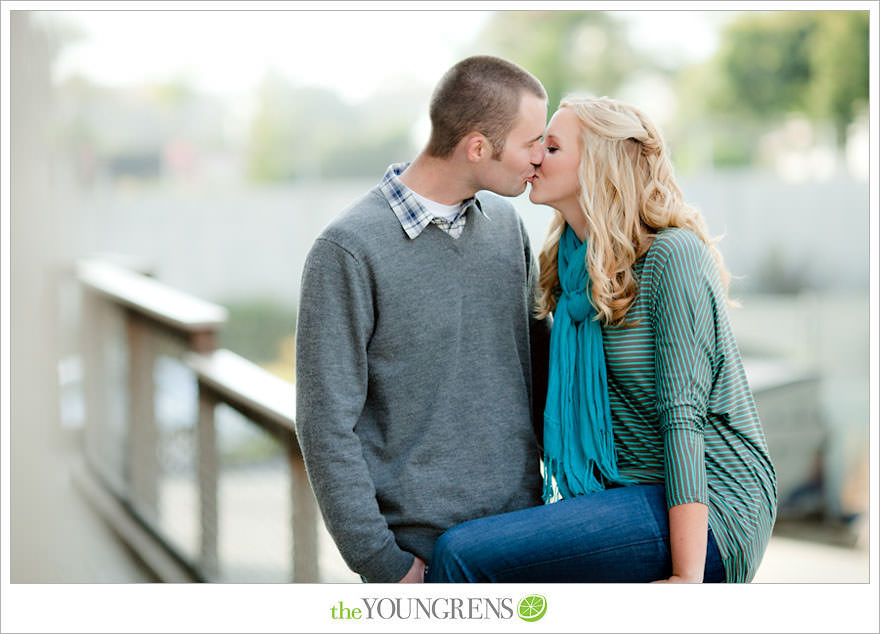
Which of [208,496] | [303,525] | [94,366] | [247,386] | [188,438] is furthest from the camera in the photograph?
[94,366]

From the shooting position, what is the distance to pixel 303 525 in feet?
6.76

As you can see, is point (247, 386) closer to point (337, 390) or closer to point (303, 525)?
point (303, 525)

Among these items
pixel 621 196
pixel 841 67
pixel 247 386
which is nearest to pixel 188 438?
pixel 247 386

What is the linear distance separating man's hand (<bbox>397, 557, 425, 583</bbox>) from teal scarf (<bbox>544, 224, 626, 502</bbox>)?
262 mm

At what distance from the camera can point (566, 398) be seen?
158 cm

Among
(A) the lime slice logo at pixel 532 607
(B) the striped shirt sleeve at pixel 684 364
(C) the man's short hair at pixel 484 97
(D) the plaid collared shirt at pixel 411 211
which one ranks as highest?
(C) the man's short hair at pixel 484 97

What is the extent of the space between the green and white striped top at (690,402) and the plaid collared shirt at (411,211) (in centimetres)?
31

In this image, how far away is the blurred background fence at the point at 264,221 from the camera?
2.15 metres

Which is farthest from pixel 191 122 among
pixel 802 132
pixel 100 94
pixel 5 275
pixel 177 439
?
→ pixel 5 275

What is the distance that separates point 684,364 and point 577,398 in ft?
0.69

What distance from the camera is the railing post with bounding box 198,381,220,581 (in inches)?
100

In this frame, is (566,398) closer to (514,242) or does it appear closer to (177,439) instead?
(514,242)

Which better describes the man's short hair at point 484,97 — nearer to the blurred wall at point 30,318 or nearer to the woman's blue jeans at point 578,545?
the woman's blue jeans at point 578,545

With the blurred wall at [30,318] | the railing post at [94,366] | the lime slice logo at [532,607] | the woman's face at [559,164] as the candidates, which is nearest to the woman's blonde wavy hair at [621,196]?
the woman's face at [559,164]
